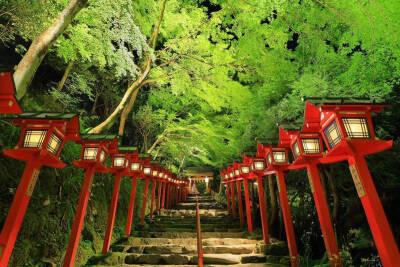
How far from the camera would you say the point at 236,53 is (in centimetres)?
1109

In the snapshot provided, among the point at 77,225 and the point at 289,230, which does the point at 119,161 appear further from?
the point at 289,230

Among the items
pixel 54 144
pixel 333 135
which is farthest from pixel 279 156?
pixel 54 144

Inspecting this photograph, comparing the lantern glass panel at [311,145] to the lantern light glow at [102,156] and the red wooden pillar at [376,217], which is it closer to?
the red wooden pillar at [376,217]

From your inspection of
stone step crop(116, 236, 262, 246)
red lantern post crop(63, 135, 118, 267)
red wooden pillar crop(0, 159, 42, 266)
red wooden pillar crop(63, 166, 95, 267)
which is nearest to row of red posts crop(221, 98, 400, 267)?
stone step crop(116, 236, 262, 246)

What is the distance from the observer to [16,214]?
3.57 metres

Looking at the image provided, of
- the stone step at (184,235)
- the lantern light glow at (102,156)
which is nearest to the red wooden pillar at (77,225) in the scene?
the lantern light glow at (102,156)

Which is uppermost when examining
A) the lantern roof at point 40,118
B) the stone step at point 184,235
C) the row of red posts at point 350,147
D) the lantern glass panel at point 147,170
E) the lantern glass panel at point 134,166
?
the lantern glass panel at point 147,170

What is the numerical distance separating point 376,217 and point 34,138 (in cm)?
593

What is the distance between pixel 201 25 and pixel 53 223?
958 cm

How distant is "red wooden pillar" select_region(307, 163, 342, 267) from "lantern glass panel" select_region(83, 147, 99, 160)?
5527mm

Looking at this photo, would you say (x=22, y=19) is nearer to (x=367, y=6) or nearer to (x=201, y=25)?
(x=201, y=25)

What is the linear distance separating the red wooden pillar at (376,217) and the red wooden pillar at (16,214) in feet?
18.7

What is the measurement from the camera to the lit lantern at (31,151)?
11.7 feet

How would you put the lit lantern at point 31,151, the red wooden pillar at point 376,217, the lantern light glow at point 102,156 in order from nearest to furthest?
the red wooden pillar at point 376,217, the lit lantern at point 31,151, the lantern light glow at point 102,156
